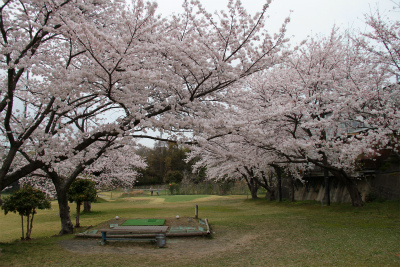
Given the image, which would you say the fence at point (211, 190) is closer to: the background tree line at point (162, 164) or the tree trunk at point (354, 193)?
the background tree line at point (162, 164)

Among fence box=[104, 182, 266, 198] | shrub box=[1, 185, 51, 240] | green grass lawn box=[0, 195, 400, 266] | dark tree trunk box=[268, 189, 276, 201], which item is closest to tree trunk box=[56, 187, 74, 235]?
green grass lawn box=[0, 195, 400, 266]

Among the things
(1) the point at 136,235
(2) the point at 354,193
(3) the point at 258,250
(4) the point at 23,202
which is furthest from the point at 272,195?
(4) the point at 23,202

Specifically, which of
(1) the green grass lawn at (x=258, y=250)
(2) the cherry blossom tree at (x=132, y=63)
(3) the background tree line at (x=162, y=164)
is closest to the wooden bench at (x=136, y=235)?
(1) the green grass lawn at (x=258, y=250)

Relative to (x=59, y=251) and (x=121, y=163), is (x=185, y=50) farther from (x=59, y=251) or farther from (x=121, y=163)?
(x=121, y=163)

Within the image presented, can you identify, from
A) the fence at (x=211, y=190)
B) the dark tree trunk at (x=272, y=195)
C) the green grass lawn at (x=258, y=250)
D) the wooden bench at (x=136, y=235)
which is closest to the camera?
the green grass lawn at (x=258, y=250)

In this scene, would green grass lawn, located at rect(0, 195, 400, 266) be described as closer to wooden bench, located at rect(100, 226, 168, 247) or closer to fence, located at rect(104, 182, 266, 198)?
wooden bench, located at rect(100, 226, 168, 247)

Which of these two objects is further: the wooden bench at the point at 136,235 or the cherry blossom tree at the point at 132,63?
the wooden bench at the point at 136,235

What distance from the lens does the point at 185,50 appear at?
244 inches

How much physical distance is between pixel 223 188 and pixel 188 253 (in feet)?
101

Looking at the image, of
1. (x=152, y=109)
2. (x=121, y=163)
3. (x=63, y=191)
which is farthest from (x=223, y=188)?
(x=152, y=109)

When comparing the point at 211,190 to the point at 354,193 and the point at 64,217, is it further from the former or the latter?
the point at 64,217

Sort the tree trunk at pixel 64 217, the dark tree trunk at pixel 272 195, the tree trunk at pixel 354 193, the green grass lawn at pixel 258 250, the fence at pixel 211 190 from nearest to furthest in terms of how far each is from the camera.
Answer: the green grass lawn at pixel 258 250
the tree trunk at pixel 64 217
the tree trunk at pixel 354 193
the dark tree trunk at pixel 272 195
the fence at pixel 211 190

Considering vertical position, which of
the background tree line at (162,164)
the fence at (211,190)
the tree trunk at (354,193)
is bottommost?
the fence at (211,190)

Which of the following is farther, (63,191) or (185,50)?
(63,191)
